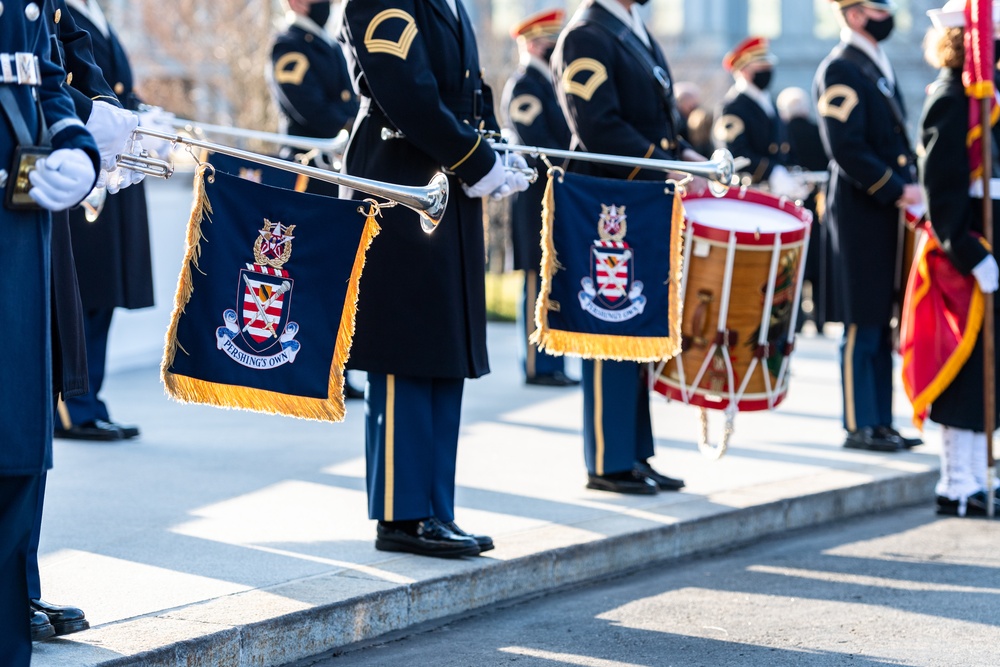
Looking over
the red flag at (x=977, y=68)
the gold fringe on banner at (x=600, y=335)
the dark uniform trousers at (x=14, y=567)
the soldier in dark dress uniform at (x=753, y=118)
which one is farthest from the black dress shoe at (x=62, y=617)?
the soldier in dark dress uniform at (x=753, y=118)

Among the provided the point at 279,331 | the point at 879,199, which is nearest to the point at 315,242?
the point at 279,331

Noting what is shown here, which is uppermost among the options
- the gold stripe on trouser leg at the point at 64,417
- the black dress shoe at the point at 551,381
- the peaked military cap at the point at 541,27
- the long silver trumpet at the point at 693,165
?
the peaked military cap at the point at 541,27

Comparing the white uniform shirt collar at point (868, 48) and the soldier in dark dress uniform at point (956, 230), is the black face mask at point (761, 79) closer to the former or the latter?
the white uniform shirt collar at point (868, 48)

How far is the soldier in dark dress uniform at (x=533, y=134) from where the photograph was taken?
1004cm

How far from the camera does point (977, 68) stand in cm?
648

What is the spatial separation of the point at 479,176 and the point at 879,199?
10.3 feet

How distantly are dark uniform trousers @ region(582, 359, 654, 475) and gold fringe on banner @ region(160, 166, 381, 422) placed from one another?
2.00 meters

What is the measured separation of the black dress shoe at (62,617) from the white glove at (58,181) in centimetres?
124

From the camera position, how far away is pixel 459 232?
5.20 meters

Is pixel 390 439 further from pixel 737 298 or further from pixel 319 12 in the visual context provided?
pixel 319 12

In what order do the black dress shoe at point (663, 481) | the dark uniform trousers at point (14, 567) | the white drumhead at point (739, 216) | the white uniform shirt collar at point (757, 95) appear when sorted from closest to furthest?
the dark uniform trousers at point (14, 567) < the white drumhead at point (739, 216) < the black dress shoe at point (663, 481) < the white uniform shirt collar at point (757, 95)

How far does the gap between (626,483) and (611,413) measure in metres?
0.29

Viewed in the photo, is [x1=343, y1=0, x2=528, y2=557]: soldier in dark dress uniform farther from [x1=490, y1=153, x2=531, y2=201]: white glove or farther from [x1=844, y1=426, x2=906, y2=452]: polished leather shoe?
[x1=844, y1=426, x2=906, y2=452]: polished leather shoe

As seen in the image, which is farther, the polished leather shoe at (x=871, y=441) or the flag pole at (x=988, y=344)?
the polished leather shoe at (x=871, y=441)
